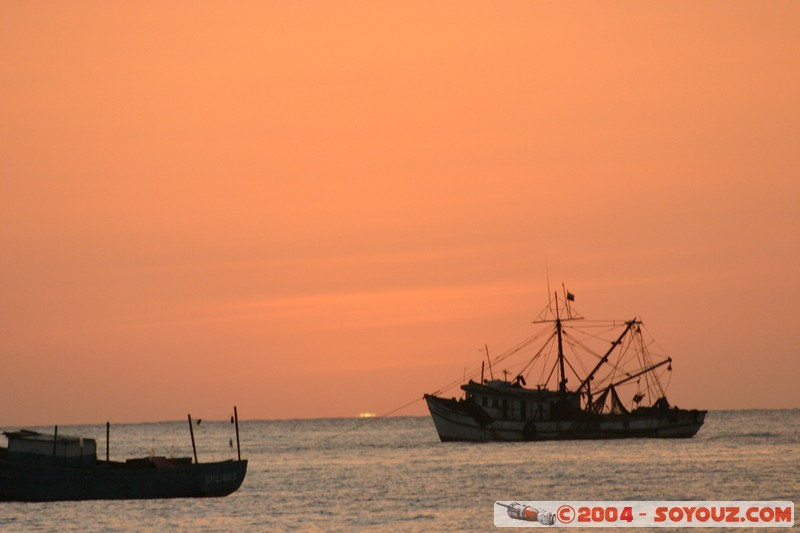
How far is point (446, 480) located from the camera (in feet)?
302

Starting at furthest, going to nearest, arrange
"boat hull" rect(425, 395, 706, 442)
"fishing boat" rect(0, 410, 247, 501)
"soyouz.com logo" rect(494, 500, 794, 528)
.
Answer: "boat hull" rect(425, 395, 706, 442)
"fishing boat" rect(0, 410, 247, 501)
"soyouz.com logo" rect(494, 500, 794, 528)

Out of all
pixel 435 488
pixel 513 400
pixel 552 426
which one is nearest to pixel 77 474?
pixel 435 488

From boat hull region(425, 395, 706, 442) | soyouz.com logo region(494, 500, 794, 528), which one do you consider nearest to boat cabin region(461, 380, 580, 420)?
boat hull region(425, 395, 706, 442)

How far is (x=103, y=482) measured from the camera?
236ft

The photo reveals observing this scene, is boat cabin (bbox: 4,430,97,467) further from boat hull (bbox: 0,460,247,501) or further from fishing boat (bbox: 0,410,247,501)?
boat hull (bbox: 0,460,247,501)

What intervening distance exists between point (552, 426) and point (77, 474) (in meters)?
76.5

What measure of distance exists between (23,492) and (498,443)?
81685mm

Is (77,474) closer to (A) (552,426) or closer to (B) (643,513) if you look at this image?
(B) (643,513)

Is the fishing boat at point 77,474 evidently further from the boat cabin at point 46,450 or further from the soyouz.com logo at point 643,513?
the soyouz.com logo at point 643,513

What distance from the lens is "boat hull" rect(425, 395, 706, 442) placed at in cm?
13938

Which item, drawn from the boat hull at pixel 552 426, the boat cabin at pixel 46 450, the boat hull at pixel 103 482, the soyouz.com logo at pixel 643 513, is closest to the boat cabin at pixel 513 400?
the boat hull at pixel 552 426

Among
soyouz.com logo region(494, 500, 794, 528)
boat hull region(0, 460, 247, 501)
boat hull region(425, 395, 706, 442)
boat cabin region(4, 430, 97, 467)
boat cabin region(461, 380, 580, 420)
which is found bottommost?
soyouz.com logo region(494, 500, 794, 528)

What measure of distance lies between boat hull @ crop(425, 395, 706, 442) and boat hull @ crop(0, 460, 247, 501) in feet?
220

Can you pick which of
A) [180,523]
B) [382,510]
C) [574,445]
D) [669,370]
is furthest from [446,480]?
[669,370]
